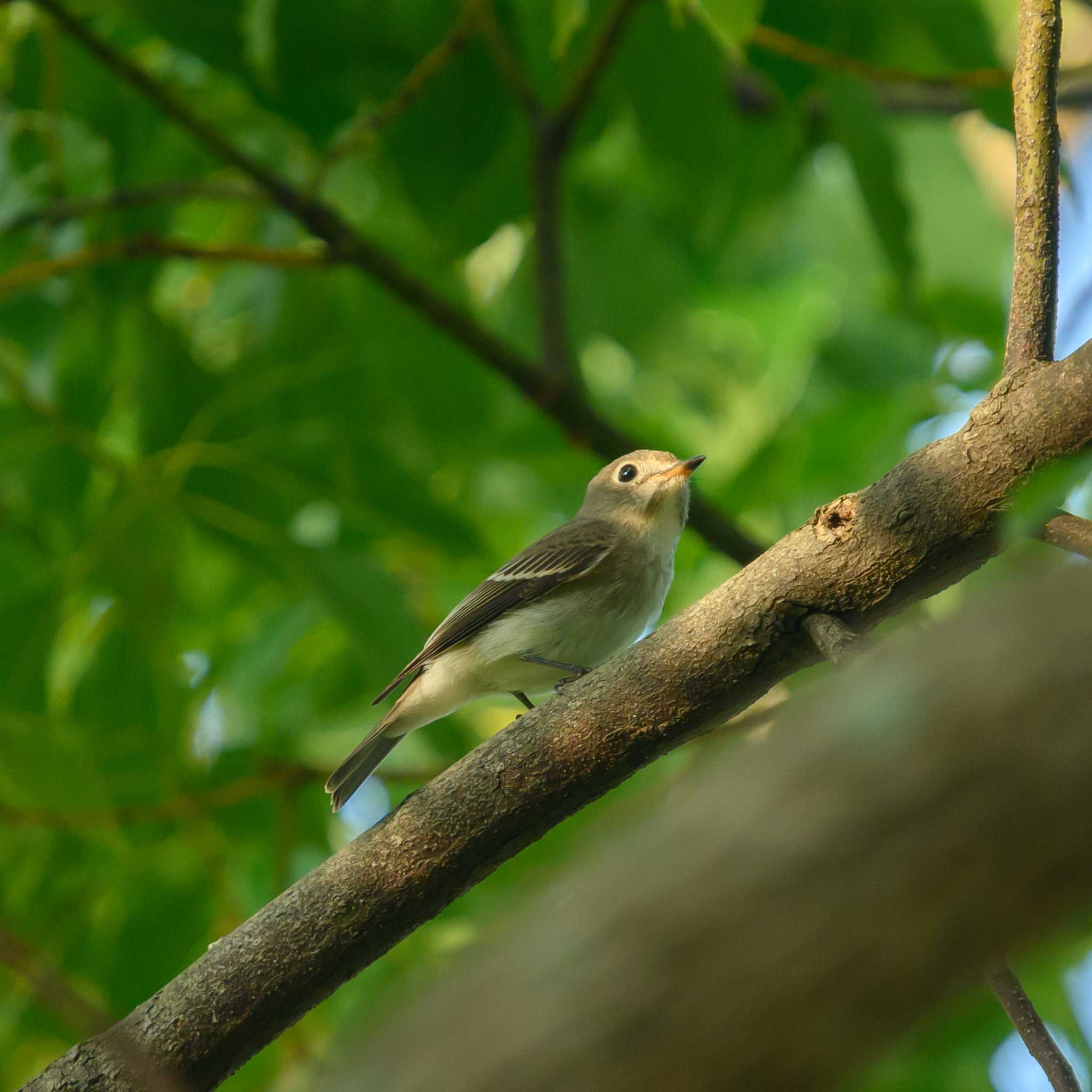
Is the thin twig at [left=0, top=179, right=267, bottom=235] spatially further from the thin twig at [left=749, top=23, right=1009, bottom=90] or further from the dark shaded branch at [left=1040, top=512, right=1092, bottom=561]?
the dark shaded branch at [left=1040, top=512, right=1092, bottom=561]

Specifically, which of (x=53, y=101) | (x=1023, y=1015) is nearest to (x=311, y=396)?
(x=53, y=101)

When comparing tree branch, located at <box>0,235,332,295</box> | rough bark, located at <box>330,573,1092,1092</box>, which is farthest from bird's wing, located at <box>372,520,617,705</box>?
Answer: rough bark, located at <box>330,573,1092,1092</box>

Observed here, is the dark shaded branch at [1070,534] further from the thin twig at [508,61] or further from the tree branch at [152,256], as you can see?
the tree branch at [152,256]

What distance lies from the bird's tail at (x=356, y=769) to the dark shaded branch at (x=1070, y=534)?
2.85m

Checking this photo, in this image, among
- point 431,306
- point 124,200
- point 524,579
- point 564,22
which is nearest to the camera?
point 564,22

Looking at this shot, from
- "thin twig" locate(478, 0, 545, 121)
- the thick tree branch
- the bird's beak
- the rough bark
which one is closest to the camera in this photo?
the rough bark

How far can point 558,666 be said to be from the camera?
466cm

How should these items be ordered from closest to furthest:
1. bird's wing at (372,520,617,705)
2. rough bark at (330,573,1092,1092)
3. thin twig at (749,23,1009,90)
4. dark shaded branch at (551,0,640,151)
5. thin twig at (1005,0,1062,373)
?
1. rough bark at (330,573,1092,1092)
2. thin twig at (1005,0,1062,373)
3. thin twig at (749,23,1009,90)
4. dark shaded branch at (551,0,640,151)
5. bird's wing at (372,520,617,705)

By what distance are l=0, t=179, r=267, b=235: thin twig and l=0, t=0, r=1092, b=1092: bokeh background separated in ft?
0.08

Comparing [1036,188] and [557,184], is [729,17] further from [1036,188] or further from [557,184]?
[557,184]

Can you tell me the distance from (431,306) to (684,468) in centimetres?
125

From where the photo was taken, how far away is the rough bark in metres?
1.00

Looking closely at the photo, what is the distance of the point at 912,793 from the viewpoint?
1064 mm

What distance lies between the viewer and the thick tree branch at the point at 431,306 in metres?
4.55
